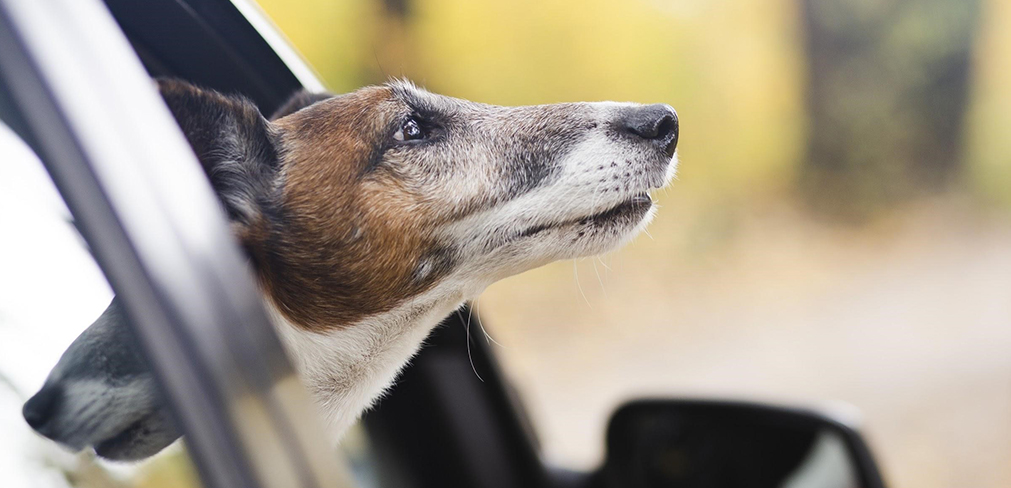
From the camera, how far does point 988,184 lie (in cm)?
952

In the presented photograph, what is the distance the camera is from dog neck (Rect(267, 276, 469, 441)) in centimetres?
96

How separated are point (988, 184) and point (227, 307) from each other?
10.5 m

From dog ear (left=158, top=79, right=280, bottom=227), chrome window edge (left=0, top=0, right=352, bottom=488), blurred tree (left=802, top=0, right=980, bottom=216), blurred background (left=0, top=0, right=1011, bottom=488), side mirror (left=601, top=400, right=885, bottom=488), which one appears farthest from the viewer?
blurred tree (left=802, top=0, right=980, bottom=216)

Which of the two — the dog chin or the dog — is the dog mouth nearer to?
the dog

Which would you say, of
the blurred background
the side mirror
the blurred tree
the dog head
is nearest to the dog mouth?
the dog head

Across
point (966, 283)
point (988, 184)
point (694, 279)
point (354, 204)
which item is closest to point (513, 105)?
point (354, 204)

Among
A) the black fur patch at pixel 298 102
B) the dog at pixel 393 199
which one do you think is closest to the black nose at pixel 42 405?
the dog at pixel 393 199

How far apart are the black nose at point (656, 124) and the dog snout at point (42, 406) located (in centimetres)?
69

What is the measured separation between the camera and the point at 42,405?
2.30ft

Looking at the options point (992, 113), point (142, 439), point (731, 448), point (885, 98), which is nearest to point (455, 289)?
point (142, 439)

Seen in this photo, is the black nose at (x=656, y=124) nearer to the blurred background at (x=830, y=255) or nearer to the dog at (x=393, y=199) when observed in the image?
the dog at (x=393, y=199)

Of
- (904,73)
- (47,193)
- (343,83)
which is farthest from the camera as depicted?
(904,73)

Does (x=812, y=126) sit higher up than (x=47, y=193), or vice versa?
(x=47, y=193)

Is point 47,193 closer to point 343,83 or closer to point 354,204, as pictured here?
point 354,204
